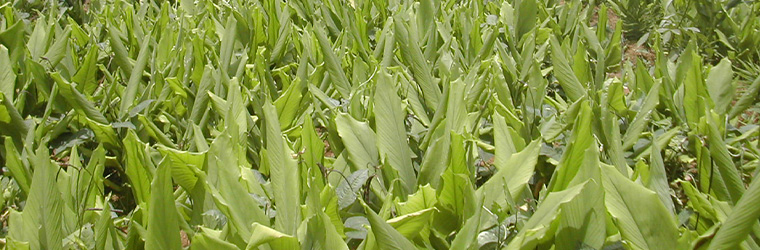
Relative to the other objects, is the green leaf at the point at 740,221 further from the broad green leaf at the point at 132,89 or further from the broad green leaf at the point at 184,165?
the broad green leaf at the point at 132,89

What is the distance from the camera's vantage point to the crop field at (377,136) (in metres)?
1.30

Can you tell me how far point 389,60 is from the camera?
88.2 inches

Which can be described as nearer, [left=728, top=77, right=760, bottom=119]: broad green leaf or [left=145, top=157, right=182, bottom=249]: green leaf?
[left=145, top=157, right=182, bottom=249]: green leaf

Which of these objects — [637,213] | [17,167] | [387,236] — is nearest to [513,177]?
[637,213]

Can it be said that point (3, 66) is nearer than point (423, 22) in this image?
Yes

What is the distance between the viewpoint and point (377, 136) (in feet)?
5.49

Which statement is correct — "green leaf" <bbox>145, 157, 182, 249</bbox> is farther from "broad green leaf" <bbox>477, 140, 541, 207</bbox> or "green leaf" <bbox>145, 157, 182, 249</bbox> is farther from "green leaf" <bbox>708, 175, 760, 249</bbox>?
"green leaf" <bbox>708, 175, 760, 249</bbox>

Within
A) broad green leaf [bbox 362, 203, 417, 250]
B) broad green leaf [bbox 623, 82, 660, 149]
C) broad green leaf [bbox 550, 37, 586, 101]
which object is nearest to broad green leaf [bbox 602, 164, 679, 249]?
broad green leaf [bbox 362, 203, 417, 250]

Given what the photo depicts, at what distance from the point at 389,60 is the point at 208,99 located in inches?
22.8

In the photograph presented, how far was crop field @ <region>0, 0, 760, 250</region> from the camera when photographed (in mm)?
1296

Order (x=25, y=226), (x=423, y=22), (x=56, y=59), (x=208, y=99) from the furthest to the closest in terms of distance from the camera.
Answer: (x=423, y=22) < (x=56, y=59) < (x=208, y=99) < (x=25, y=226)

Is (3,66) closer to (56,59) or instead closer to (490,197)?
(56,59)

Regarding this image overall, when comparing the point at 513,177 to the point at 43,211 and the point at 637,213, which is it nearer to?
the point at 637,213

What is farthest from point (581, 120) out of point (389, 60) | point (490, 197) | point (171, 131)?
point (171, 131)
